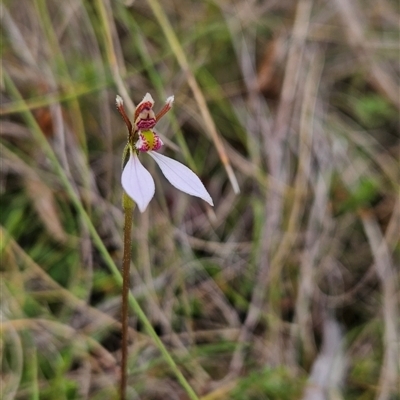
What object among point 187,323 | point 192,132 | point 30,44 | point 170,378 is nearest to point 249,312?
point 187,323

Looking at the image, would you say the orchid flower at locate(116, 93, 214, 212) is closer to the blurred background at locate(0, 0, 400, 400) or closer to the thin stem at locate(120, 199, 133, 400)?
the thin stem at locate(120, 199, 133, 400)

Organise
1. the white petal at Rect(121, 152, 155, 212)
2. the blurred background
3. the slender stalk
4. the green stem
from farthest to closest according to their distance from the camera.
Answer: the blurred background, the green stem, the slender stalk, the white petal at Rect(121, 152, 155, 212)

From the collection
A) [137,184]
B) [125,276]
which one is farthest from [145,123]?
[125,276]

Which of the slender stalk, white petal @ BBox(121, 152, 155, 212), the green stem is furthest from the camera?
the green stem

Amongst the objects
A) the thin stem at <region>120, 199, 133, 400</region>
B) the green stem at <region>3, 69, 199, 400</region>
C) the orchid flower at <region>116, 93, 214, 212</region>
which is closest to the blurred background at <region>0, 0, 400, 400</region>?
the green stem at <region>3, 69, 199, 400</region>

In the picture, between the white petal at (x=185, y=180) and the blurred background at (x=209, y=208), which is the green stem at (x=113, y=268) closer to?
the blurred background at (x=209, y=208)

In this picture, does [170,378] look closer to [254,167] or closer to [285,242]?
[285,242]

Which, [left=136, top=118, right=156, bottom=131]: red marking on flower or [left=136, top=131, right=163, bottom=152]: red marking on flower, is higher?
[left=136, top=118, right=156, bottom=131]: red marking on flower
